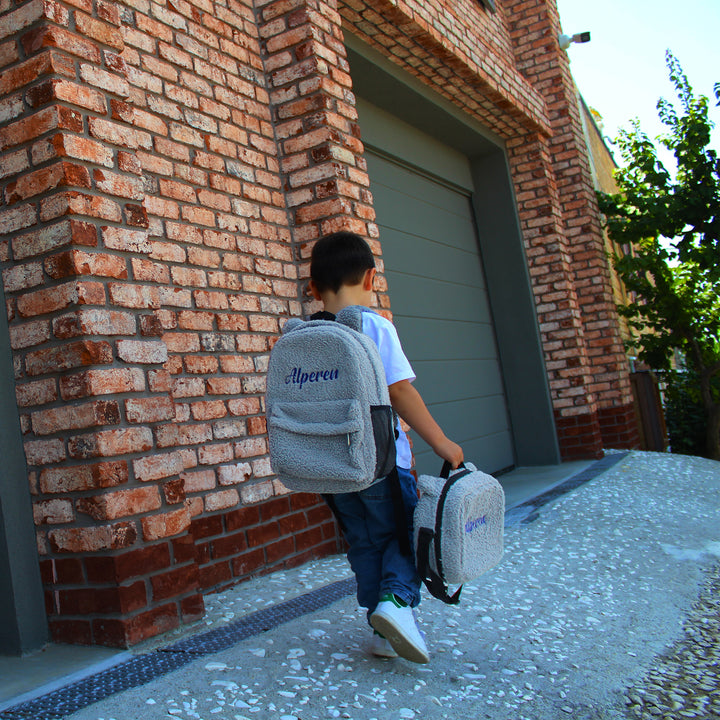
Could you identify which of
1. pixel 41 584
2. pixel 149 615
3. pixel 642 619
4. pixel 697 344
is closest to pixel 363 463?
pixel 149 615

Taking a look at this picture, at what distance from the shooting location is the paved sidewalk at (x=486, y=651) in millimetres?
1806

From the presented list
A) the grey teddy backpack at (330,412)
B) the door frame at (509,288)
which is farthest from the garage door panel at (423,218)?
the grey teddy backpack at (330,412)

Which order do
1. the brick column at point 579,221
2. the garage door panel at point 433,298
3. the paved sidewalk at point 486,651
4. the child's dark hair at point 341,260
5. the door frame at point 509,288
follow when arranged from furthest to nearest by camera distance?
the brick column at point 579,221 → the door frame at point 509,288 → the garage door panel at point 433,298 → the child's dark hair at point 341,260 → the paved sidewalk at point 486,651

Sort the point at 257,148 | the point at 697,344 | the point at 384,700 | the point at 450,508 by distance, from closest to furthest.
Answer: the point at 384,700 → the point at 450,508 → the point at 257,148 → the point at 697,344

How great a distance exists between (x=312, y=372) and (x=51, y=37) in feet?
4.68

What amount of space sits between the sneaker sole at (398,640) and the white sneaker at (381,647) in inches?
3.9

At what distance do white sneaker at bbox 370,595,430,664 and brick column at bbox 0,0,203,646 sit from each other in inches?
31.3

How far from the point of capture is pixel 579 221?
24.9ft

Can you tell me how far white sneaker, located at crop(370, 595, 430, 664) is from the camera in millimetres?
1904

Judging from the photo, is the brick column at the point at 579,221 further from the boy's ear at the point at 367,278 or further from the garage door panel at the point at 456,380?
the boy's ear at the point at 367,278

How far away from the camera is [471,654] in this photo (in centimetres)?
217

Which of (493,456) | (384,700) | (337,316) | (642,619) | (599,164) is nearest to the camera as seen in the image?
(384,700)

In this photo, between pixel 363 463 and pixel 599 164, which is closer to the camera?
pixel 363 463

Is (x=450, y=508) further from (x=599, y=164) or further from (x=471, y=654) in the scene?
(x=599, y=164)
